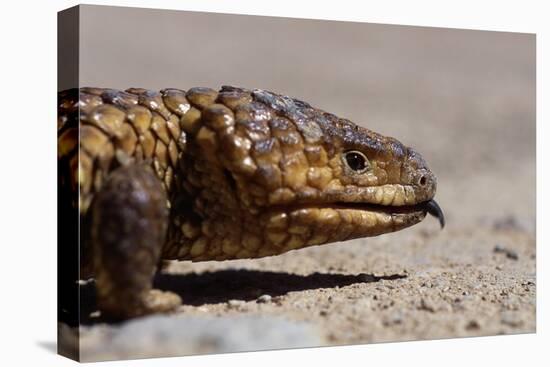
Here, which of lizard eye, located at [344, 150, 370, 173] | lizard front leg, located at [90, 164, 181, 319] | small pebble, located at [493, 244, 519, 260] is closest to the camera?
lizard front leg, located at [90, 164, 181, 319]

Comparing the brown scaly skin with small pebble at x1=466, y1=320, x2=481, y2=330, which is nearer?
the brown scaly skin

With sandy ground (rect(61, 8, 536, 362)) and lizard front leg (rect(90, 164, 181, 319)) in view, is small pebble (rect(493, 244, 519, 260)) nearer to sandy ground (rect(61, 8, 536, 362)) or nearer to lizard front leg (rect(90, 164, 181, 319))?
sandy ground (rect(61, 8, 536, 362))

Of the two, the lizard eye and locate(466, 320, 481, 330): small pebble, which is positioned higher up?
the lizard eye

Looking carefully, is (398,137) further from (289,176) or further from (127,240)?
(127,240)

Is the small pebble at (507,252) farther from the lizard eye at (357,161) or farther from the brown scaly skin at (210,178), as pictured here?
the lizard eye at (357,161)

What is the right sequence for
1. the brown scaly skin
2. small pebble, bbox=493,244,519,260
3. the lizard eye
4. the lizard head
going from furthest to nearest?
small pebble, bbox=493,244,519,260
the lizard eye
the lizard head
the brown scaly skin

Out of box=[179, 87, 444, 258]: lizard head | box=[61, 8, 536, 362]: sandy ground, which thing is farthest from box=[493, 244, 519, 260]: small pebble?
box=[179, 87, 444, 258]: lizard head
